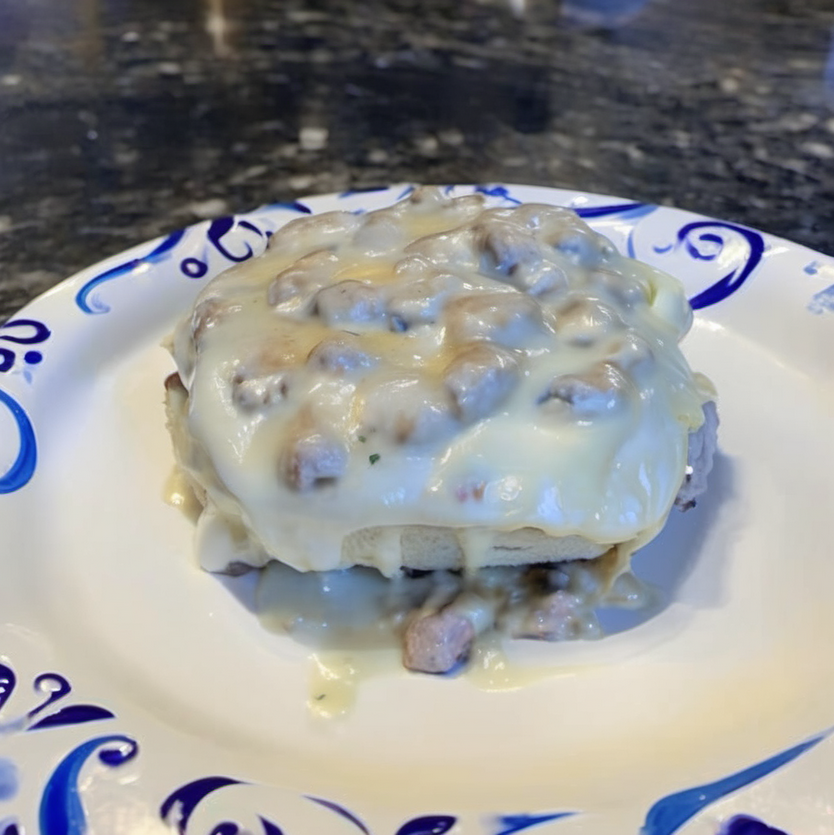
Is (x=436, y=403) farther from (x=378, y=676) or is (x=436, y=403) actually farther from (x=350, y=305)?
(x=378, y=676)

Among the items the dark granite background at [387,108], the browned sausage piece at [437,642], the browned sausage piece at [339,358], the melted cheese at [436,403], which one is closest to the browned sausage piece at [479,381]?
the melted cheese at [436,403]

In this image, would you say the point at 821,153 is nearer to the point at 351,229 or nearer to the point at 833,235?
the point at 833,235

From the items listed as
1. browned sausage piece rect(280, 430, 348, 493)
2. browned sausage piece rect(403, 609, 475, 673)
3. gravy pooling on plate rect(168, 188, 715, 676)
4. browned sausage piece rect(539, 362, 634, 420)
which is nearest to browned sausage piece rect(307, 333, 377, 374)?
gravy pooling on plate rect(168, 188, 715, 676)

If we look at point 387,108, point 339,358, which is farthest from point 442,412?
point 387,108

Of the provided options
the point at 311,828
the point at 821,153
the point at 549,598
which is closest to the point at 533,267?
the point at 549,598

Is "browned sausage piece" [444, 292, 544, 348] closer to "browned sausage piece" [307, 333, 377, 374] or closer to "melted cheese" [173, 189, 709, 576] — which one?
"melted cheese" [173, 189, 709, 576]
